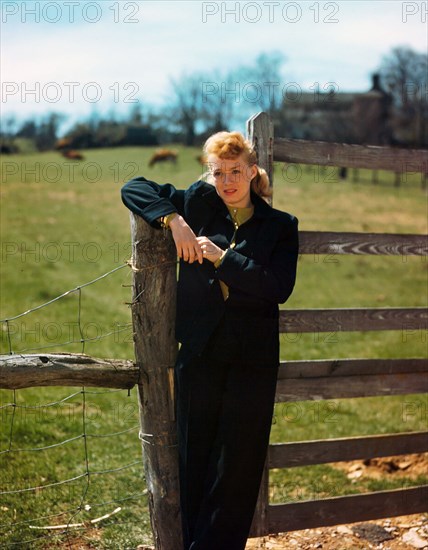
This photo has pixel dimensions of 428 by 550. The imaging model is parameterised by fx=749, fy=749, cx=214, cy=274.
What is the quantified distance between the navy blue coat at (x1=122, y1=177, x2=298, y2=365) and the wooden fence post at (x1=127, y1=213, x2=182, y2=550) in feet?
0.26

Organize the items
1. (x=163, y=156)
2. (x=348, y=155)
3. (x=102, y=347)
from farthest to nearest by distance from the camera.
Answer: (x=163, y=156)
(x=102, y=347)
(x=348, y=155)

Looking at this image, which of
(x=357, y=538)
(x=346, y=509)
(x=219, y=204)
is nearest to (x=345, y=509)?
(x=346, y=509)

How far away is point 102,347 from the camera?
30.7 ft

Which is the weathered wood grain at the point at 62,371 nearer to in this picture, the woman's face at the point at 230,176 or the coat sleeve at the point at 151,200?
the coat sleeve at the point at 151,200

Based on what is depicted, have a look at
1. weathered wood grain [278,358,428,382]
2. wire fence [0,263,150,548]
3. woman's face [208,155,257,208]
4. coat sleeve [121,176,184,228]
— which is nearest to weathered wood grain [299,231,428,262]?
weathered wood grain [278,358,428,382]

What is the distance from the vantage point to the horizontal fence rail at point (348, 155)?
421 cm

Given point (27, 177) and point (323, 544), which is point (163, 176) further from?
point (323, 544)

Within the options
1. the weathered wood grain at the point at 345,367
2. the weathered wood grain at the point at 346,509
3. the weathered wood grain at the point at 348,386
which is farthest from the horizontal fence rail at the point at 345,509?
the weathered wood grain at the point at 345,367

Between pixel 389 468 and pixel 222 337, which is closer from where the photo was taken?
pixel 222 337

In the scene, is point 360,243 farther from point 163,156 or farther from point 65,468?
point 163,156

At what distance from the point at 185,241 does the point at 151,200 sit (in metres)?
0.28

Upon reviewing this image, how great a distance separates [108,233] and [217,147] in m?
16.5

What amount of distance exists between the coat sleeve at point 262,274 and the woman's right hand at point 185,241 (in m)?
0.13

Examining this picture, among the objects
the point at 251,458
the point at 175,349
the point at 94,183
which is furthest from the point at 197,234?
the point at 94,183
